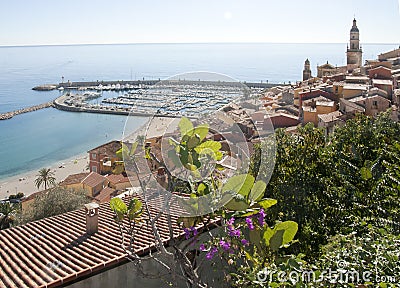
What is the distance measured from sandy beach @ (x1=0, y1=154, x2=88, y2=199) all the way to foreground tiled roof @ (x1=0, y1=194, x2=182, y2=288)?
54.4 ft

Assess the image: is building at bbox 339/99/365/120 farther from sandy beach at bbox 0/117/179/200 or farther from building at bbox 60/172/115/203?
sandy beach at bbox 0/117/179/200

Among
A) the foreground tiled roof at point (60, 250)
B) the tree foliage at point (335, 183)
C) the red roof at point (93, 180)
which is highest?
the tree foliage at point (335, 183)

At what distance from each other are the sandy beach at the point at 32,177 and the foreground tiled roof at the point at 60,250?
1658 cm

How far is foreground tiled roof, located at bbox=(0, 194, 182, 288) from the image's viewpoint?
108 inches

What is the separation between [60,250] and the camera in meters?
3.23

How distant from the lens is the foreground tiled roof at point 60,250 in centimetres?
273

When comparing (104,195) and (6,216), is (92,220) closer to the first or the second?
(104,195)

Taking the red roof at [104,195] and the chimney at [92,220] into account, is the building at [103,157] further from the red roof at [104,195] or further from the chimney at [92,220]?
the chimney at [92,220]

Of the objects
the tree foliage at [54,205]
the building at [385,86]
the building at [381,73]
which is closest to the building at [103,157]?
the tree foliage at [54,205]

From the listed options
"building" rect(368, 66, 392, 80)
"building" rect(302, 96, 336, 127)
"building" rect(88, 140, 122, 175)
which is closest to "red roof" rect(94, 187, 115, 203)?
"building" rect(88, 140, 122, 175)

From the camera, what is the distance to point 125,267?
278 cm

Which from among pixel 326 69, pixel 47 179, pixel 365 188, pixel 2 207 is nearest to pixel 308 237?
pixel 365 188

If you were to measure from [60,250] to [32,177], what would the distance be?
830 inches

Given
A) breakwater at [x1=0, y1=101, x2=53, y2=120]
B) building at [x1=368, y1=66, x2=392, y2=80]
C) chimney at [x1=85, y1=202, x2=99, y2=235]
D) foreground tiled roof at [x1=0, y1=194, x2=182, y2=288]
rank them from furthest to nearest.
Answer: breakwater at [x1=0, y1=101, x2=53, y2=120] < building at [x1=368, y1=66, x2=392, y2=80] < chimney at [x1=85, y1=202, x2=99, y2=235] < foreground tiled roof at [x1=0, y1=194, x2=182, y2=288]
